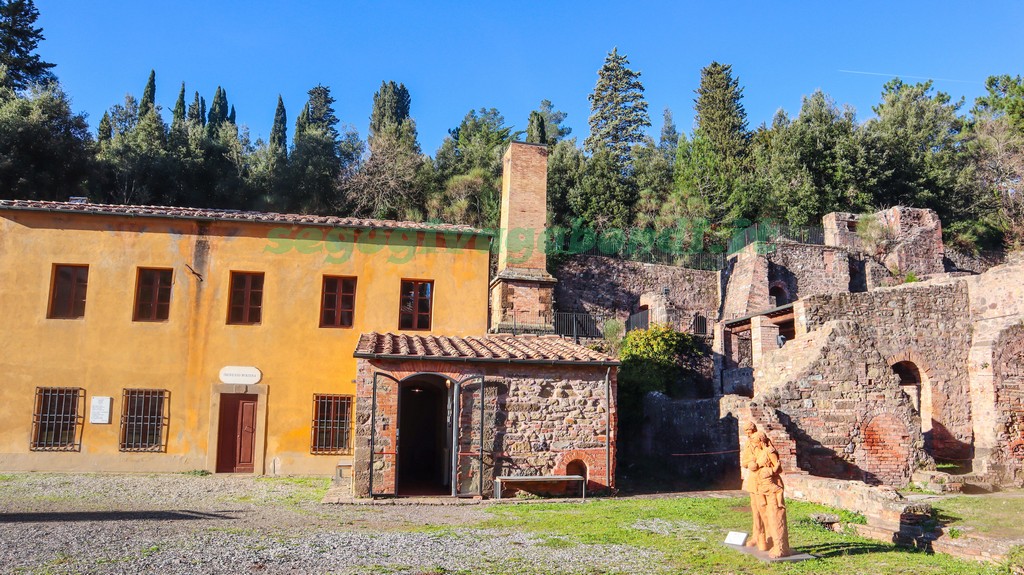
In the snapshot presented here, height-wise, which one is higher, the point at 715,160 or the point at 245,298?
the point at 715,160

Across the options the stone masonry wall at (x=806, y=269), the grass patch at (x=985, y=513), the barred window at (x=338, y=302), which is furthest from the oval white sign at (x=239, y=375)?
the stone masonry wall at (x=806, y=269)

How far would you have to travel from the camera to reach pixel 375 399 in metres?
12.7

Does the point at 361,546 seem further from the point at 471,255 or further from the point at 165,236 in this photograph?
the point at 165,236

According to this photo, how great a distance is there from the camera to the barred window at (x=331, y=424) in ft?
54.4

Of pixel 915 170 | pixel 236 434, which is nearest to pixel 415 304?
pixel 236 434

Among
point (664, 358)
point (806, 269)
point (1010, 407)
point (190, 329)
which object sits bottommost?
point (1010, 407)

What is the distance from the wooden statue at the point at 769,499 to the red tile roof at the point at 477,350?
577 cm

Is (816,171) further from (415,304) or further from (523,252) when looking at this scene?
(415,304)

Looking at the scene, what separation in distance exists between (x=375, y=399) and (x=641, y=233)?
75.6 ft

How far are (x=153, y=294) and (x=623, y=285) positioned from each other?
18.2 m

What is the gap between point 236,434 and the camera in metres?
16.4

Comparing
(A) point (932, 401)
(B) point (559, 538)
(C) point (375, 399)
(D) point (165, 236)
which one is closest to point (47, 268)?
(D) point (165, 236)

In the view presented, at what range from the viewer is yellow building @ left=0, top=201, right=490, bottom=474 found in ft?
52.8

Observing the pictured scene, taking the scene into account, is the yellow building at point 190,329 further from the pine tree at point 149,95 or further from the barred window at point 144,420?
the pine tree at point 149,95
